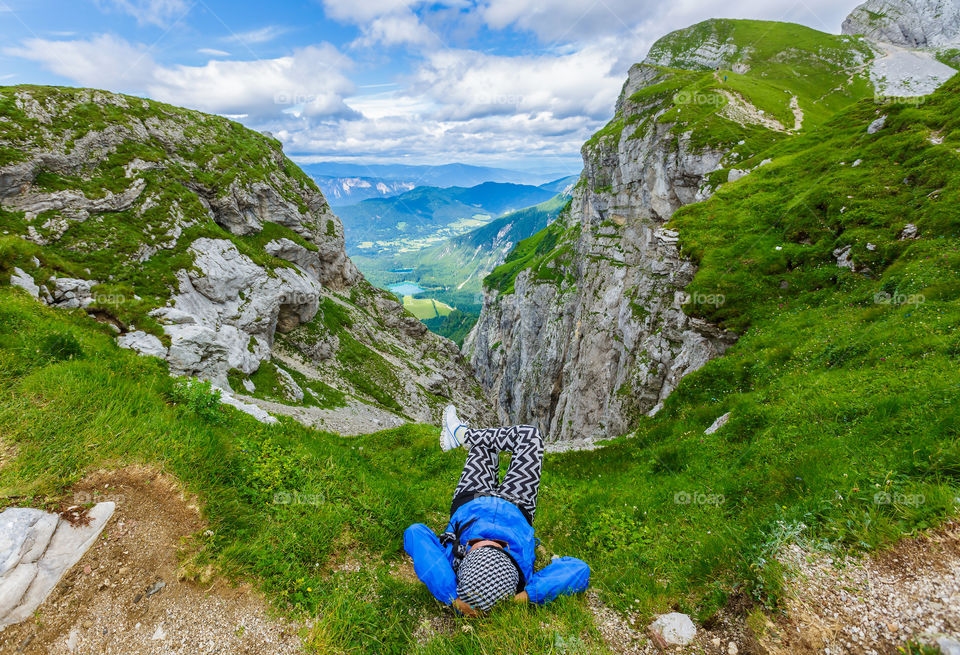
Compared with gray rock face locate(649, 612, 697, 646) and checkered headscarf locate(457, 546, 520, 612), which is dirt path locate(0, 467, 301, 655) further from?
gray rock face locate(649, 612, 697, 646)

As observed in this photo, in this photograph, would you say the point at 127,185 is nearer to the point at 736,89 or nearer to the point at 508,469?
the point at 508,469

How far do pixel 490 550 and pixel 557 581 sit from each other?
98 centimetres

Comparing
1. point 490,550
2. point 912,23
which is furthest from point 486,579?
point 912,23

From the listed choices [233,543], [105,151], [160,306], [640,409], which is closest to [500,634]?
[233,543]

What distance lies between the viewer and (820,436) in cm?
842

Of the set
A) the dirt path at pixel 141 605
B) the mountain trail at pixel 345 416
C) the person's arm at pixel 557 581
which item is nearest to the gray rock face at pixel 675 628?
the person's arm at pixel 557 581

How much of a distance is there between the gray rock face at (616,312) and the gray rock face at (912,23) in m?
85.2

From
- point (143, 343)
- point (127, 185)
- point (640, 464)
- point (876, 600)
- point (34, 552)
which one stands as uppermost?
point (127, 185)

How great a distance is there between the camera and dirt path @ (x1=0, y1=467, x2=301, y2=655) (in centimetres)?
358

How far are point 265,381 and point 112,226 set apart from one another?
989 inches

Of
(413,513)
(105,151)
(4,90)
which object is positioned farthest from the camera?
(105,151)

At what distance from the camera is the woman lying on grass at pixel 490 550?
4.71 m

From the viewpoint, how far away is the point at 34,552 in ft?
12.9

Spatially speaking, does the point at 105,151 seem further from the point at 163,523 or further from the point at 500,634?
the point at 500,634
